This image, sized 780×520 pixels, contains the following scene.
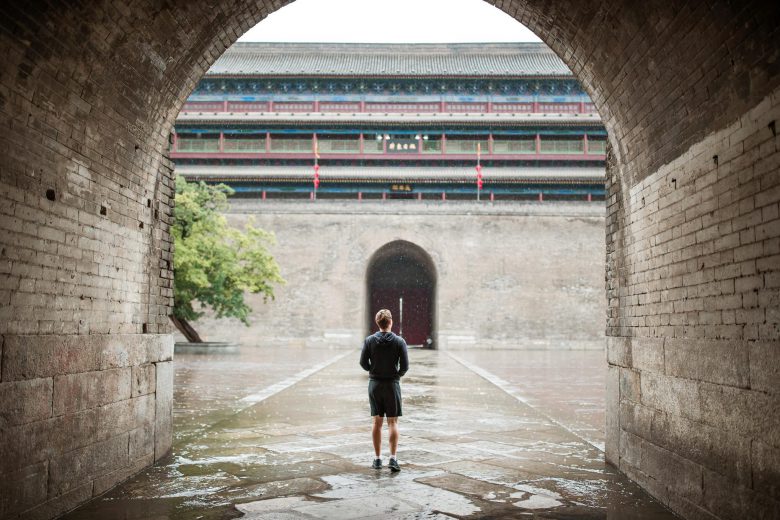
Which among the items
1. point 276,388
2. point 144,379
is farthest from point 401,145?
point 144,379

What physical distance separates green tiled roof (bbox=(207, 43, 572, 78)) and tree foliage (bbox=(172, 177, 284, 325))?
1153 centimetres

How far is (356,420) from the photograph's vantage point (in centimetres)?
782

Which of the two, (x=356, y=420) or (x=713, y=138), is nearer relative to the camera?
(x=713, y=138)

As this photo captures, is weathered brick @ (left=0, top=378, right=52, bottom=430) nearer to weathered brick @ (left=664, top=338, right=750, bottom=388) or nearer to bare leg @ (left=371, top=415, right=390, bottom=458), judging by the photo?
bare leg @ (left=371, top=415, right=390, bottom=458)

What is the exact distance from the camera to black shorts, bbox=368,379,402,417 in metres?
5.21

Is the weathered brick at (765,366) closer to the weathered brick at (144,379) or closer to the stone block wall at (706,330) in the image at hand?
the stone block wall at (706,330)

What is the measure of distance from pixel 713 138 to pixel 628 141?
1.44 m

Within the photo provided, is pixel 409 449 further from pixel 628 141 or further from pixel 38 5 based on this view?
pixel 38 5

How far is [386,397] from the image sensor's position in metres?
5.22

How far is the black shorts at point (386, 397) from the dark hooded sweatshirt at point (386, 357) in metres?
0.05

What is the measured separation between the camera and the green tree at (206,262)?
20562mm

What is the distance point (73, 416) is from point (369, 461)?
87.0 inches

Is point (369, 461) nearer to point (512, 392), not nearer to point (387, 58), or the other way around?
point (512, 392)

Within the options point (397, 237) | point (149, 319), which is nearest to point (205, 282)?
point (397, 237)
